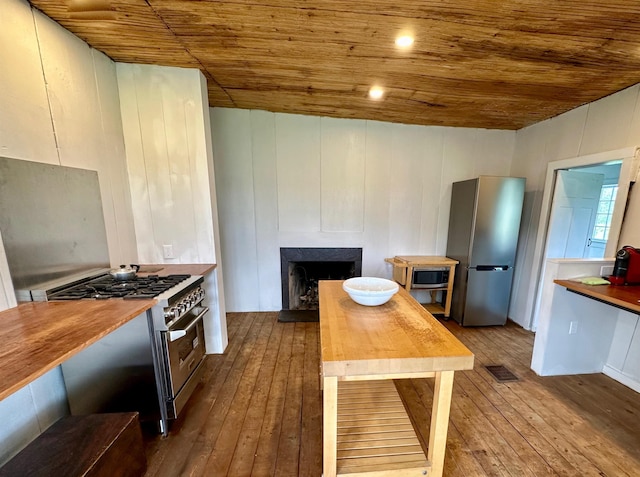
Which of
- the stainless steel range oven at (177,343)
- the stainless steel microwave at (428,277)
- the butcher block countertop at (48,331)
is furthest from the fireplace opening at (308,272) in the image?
the butcher block countertop at (48,331)

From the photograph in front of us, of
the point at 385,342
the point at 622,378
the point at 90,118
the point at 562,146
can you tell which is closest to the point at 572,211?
the point at 562,146

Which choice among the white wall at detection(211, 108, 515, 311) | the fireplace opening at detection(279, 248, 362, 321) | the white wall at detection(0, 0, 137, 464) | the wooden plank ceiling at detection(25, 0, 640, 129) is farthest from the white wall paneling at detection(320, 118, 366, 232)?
the white wall at detection(0, 0, 137, 464)

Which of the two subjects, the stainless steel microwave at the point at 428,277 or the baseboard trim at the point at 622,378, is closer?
the baseboard trim at the point at 622,378

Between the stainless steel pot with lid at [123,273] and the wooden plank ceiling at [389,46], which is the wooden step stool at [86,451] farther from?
the wooden plank ceiling at [389,46]

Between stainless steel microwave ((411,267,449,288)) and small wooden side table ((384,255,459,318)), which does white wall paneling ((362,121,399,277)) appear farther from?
stainless steel microwave ((411,267,449,288))

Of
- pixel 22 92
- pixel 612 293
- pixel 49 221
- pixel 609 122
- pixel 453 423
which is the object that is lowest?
pixel 453 423

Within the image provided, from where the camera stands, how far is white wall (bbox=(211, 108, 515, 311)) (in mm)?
3096

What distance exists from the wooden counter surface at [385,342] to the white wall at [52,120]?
5.10 ft

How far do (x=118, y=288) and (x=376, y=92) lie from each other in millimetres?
2631

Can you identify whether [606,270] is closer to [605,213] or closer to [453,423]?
[453,423]

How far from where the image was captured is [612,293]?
5.64 ft

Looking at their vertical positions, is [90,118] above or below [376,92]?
below

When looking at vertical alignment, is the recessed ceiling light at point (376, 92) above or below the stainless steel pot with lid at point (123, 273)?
above

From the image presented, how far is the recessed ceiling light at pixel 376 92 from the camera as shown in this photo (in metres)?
2.29
